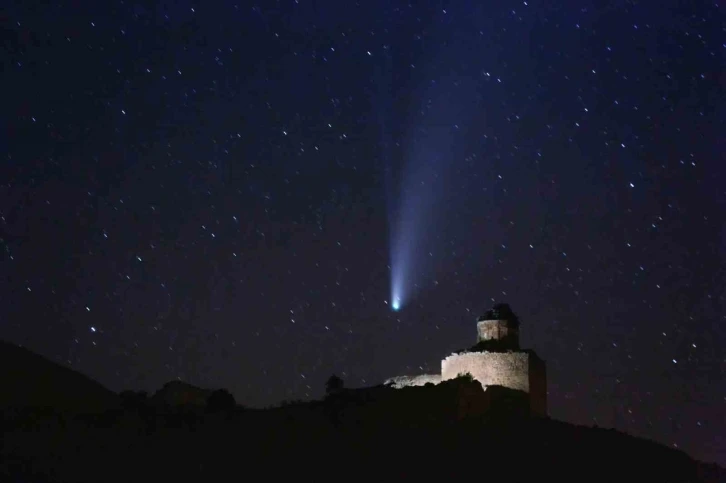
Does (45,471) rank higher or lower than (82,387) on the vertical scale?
lower

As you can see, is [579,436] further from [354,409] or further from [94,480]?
[94,480]

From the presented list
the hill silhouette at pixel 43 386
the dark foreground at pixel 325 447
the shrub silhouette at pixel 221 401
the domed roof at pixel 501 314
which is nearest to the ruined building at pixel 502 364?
the domed roof at pixel 501 314

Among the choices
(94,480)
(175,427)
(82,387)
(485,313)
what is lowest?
(94,480)

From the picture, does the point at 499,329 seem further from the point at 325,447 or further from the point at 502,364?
the point at 325,447

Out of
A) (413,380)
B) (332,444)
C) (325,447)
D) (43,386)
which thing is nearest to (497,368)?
(413,380)

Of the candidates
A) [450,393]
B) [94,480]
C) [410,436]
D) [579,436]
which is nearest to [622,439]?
[579,436]

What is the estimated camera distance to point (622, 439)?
41312mm

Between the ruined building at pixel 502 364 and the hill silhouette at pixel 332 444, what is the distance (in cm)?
300

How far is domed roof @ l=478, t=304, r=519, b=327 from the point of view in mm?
48500

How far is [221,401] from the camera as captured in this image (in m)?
42.0

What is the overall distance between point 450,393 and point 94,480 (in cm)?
1700

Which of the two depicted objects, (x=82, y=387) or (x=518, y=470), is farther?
(x=82, y=387)

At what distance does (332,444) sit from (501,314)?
1744 cm

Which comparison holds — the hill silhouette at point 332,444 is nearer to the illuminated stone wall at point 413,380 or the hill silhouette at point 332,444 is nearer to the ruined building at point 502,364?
the ruined building at point 502,364
